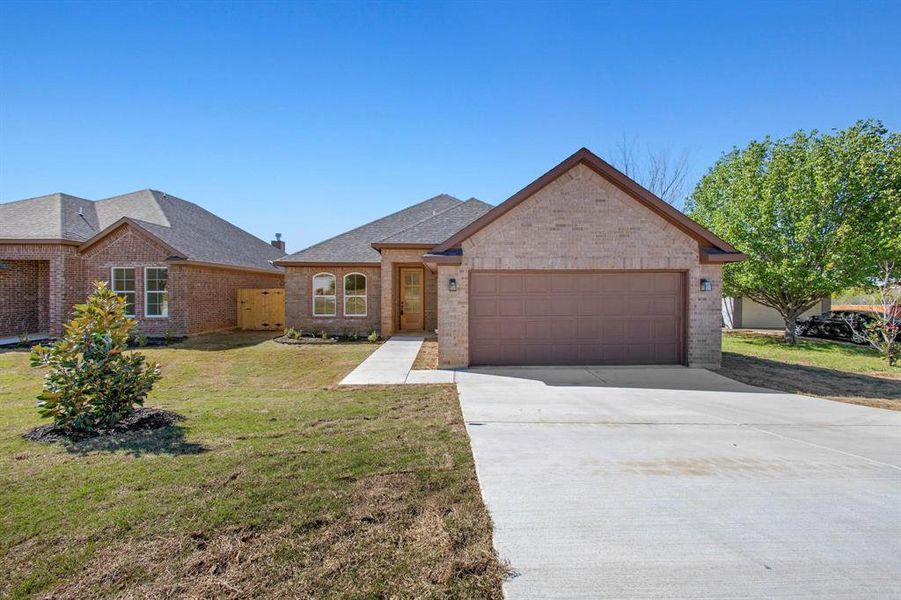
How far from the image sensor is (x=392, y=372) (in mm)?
9914

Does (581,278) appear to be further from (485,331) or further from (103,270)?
(103,270)

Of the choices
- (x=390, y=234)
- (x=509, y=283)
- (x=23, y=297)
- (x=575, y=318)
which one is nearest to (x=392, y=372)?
(x=509, y=283)

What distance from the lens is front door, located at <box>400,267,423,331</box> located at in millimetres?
17641

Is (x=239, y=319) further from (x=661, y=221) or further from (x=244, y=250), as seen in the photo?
(x=661, y=221)

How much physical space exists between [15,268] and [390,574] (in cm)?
2160

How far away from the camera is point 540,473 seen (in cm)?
448

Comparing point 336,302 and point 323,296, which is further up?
point 323,296

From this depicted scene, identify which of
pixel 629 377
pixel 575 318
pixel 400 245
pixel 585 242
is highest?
pixel 400 245

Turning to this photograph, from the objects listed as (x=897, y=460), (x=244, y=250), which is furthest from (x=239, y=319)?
(x=897, y=460)

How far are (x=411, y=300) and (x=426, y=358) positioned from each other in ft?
20.5

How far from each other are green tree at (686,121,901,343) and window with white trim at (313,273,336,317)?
50.7 ft

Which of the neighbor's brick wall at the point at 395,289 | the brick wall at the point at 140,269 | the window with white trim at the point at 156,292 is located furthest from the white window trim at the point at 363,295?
the window with white trim at the point at 156,292

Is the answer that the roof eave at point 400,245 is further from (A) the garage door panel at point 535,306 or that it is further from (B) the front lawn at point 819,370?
(B) the front lawn at point 819,370

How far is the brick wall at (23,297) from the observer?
16453mm
